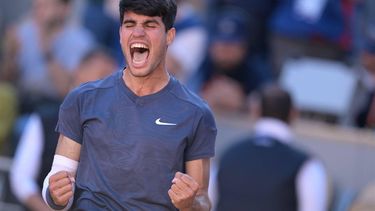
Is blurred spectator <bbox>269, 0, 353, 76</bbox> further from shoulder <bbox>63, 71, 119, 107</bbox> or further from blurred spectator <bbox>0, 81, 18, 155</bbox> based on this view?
shoulder <bbox>63, 71, 119, 107</bbox>

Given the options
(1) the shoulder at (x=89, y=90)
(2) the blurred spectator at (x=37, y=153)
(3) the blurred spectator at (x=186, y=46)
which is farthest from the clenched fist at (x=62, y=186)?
(3) the blurred spectator at (x=186, y=46)

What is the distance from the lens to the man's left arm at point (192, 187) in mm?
4543

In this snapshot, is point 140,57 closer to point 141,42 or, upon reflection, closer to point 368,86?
point 141,42

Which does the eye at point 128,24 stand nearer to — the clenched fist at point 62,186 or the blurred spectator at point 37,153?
the clenched fist at point 62,186

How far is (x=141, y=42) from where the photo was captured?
15.4ft

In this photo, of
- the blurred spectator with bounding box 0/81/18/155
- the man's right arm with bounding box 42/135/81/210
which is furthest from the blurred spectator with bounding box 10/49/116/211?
the man's right arm with bounding box 42/135/81/210

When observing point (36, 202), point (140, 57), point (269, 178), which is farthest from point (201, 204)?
point (36, 202)

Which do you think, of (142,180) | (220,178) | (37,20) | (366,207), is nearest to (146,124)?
(142,180)

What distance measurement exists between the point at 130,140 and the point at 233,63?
4582 mm

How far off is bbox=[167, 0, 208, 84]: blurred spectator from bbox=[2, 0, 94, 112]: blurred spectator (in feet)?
2.51

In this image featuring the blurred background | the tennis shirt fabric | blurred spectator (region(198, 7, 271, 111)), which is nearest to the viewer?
the tennis shirt fabric

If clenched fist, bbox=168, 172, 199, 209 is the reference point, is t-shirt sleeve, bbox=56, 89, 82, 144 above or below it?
above

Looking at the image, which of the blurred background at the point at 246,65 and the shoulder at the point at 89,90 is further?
the blurred background at the point at 246,65

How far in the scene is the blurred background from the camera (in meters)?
8.67
